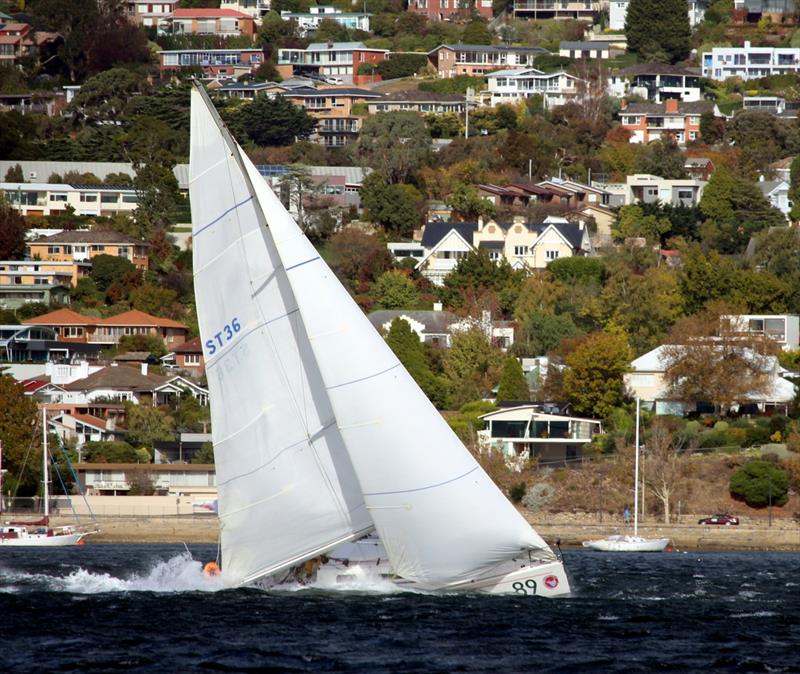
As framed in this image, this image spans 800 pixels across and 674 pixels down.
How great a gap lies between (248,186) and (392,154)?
276 ft

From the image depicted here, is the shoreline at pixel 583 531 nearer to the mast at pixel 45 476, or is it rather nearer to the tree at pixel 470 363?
the mast at pixel 45 476

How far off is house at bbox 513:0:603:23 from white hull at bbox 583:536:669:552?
114329mm

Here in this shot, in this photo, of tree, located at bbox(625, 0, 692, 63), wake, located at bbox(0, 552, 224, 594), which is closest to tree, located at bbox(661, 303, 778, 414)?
wake, located at bbox(0, 552, 224, 594)

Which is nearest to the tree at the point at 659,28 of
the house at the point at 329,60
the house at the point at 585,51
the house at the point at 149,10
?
the house at the point at 585,51

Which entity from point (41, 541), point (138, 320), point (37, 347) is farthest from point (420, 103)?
point (41, 541)

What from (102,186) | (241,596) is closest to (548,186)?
(102,186)

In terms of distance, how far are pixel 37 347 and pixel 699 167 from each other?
47747 millimetres

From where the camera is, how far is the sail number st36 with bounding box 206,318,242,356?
30.0 meters

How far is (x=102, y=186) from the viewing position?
10725 centimetres

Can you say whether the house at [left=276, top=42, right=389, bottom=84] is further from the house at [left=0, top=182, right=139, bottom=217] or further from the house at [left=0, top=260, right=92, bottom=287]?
the house at [left=0, top=260, right=92, bottom=287]

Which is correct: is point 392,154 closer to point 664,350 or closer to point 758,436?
point 664,350

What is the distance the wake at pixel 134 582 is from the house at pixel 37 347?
42601 millimetres

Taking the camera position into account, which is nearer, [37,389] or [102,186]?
[37,389]

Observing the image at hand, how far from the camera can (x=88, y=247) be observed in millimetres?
95188
